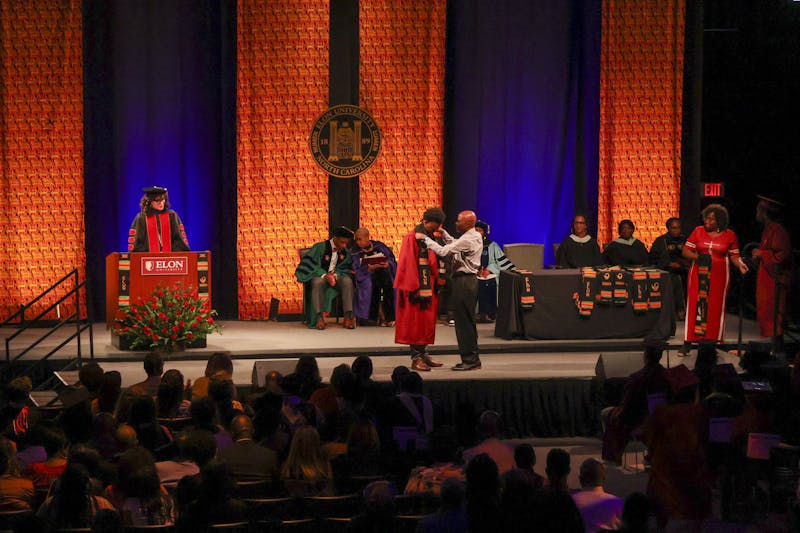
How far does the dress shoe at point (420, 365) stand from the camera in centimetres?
988

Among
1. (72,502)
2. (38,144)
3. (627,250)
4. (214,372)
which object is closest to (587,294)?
(627,250)

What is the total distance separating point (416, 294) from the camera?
9875 mm

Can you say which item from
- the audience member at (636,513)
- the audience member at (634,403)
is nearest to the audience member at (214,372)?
the audience member at (634,403)

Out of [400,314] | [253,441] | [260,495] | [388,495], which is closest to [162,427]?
[253,441]

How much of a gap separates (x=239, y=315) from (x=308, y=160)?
2111mm

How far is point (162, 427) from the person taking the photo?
19.8ft

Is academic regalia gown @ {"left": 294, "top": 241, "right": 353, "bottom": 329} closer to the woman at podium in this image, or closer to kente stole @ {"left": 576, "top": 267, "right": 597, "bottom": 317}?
the woman at podium

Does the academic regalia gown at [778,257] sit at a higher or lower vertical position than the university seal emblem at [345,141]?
lower

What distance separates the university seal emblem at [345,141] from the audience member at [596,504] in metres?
9.19

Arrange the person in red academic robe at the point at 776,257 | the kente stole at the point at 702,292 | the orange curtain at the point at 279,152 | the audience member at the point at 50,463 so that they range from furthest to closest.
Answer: the orange curtain at the point at 279,152
the kente stole at the point at 702,292
the person in red academic robe at the point at 776,257
the audience member at the point at 50,463

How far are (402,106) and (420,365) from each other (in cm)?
503

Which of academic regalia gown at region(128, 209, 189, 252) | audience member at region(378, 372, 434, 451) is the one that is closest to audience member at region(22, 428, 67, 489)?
audience member at region(378, 372, 434, 451)

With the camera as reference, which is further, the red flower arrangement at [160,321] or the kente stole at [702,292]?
the red flower arrangement at [160,321]

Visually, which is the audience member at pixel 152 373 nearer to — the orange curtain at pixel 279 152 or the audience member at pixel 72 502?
the audience member at pixel 72 502
